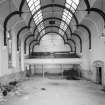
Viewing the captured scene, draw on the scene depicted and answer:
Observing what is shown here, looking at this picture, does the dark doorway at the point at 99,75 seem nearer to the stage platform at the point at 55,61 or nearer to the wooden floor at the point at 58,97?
the wooden floor at the point at 58,97

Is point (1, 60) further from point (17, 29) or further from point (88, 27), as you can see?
point (88, 27)

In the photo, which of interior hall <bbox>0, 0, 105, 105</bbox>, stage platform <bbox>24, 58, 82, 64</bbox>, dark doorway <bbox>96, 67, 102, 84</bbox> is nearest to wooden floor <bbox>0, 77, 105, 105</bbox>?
interior hall <bbox>0, 0, 105, 105</bbox>

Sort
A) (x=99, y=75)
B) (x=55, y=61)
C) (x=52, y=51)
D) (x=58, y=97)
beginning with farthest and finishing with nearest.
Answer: (x=52, y=51) < (x=55, y=61) < (x=99, y=75) < (x=58, y=97)

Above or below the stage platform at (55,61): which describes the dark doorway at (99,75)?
below

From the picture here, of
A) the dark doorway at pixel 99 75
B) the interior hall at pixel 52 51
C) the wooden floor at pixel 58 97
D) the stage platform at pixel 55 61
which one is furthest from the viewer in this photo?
the stage platform at pixel 55 61

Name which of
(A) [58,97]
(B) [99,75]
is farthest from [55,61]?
(A) [58,97]

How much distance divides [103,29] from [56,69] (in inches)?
912

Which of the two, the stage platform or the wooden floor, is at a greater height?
the stage platform

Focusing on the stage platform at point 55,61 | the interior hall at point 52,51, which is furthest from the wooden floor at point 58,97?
the stage platform at point 55,61

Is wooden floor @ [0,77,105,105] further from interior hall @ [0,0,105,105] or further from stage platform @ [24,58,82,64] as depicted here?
stage platform @ [24,58,82,64]

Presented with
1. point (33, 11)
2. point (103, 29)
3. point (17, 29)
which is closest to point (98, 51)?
point (103, 29)

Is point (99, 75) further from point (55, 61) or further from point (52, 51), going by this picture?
point (52, 51)

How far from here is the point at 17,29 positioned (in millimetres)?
22938

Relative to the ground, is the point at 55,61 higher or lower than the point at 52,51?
lower
